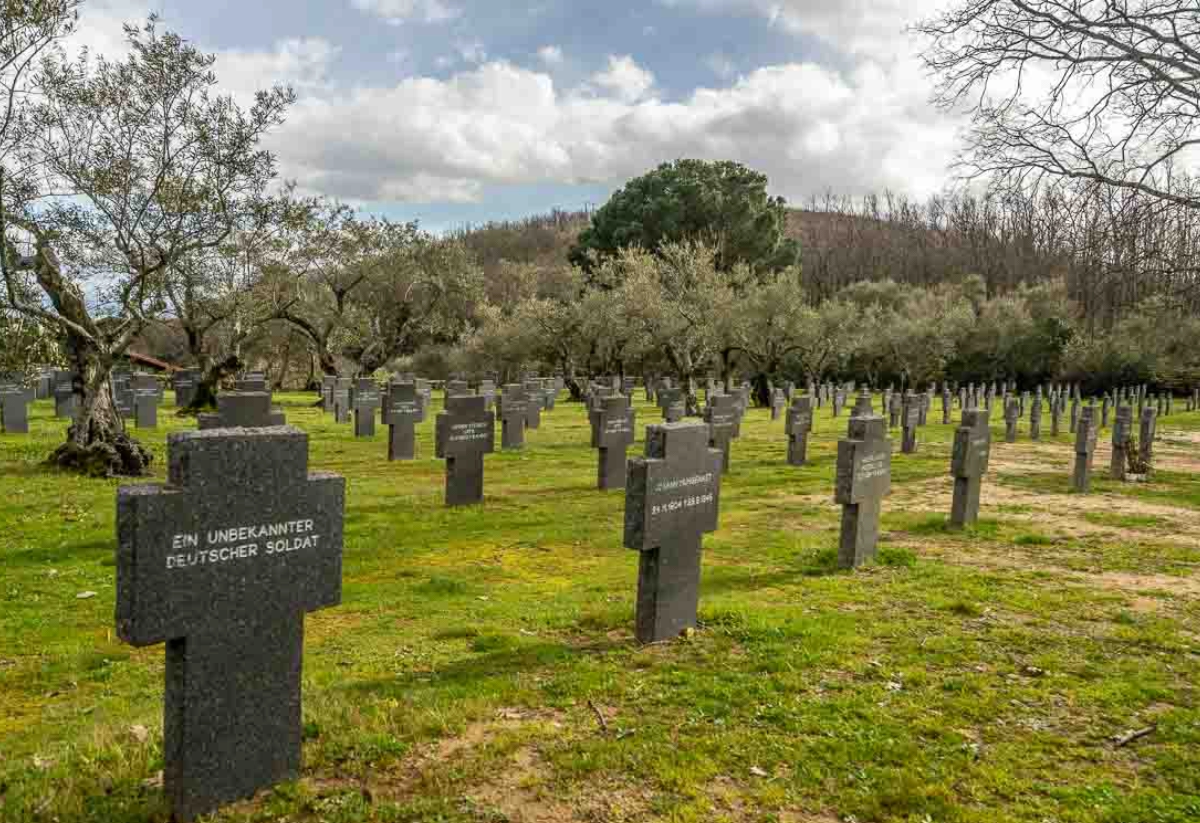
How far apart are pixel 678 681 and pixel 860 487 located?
415cm

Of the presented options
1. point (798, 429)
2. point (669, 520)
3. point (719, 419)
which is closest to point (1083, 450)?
point (798, 429)

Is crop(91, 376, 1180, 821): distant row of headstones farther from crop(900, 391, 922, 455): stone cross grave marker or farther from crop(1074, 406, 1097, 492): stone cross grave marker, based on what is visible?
crop(900, 391, 922, 455): stone cross grave marker

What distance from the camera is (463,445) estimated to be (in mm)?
12539

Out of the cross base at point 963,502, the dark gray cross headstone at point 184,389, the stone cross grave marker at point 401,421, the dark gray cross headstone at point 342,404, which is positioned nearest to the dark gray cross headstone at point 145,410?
the dark gray cross headstone at point 342,404

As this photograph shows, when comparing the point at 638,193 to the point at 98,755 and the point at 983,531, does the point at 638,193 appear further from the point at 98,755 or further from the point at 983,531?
the point at 98,755

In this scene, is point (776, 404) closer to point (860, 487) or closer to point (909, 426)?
point (909, 426)

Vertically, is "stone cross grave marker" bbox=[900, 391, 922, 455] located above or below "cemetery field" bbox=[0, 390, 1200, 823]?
above

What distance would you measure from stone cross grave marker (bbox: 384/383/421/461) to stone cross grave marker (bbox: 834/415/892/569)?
10371 mm

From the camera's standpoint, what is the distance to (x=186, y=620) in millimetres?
3773

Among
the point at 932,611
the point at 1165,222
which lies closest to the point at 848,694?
the point at 932,611

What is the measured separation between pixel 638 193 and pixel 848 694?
51.2 metres

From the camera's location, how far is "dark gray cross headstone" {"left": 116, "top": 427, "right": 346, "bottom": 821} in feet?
12.0

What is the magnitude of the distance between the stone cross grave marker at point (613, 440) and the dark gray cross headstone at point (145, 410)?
551 inches

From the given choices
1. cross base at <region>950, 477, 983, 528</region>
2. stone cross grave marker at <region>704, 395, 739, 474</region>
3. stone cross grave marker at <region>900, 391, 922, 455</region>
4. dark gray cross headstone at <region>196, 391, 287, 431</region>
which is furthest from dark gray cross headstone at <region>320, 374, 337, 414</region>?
cross base at <region>950, 477, 983, 528</region>
